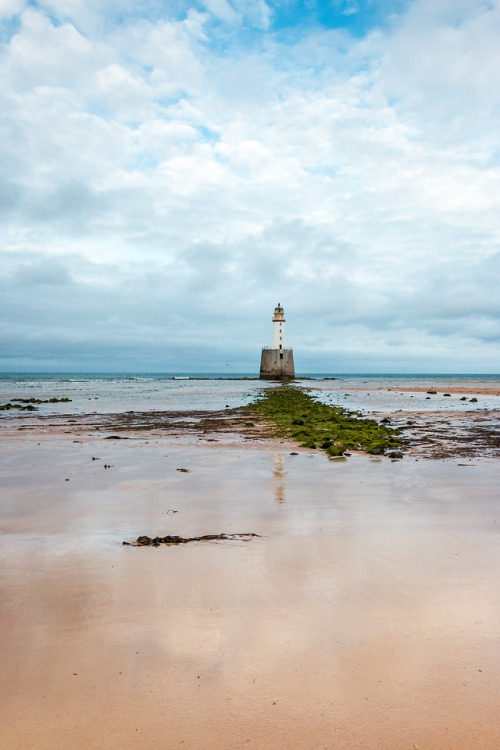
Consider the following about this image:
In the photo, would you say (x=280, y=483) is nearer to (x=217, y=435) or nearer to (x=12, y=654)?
(x=12, y=654)

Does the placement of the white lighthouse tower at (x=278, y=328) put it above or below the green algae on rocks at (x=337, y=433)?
above

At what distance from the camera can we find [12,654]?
3.09 metres

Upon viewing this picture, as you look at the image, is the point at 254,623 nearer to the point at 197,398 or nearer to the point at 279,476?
the point at 279,476

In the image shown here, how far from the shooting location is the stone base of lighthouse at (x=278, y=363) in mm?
82062

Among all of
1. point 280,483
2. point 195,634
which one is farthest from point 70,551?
point 280,483

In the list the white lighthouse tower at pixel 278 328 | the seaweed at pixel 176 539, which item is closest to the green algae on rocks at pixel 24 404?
the seaweed at pixel 176 539

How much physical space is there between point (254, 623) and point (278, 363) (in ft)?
260

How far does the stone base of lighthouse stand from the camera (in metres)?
82.1

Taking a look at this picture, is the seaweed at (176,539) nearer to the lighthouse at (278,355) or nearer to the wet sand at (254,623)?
the wet sand at (254,623)

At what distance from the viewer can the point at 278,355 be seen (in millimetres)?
81938

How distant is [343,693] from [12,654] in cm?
204

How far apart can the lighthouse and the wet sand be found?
246ft

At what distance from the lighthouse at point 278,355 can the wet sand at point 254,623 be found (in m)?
75.0

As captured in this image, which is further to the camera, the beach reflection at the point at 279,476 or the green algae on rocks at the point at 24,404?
the green algae on rocks at the point at 24,404
